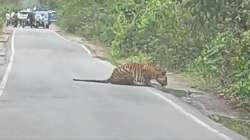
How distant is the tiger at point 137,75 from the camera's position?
18.7 meters

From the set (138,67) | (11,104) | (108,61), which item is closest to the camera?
(11,104)

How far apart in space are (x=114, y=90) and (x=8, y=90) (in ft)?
8.69

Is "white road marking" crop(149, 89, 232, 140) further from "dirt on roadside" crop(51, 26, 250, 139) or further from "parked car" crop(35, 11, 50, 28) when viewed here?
"parked car" crop(35, 11, 50, 28)

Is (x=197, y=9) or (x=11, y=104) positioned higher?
(x=197, y=9)

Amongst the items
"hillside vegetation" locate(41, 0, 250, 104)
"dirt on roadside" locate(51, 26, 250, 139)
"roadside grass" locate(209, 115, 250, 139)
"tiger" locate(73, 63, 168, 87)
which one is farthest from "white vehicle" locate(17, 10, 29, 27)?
"roadside grass" locate(209, 115, 250, 139)

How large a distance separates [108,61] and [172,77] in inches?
261

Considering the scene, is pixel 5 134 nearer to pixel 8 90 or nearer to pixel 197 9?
pixel 8 90

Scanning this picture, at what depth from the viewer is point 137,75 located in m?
18.9

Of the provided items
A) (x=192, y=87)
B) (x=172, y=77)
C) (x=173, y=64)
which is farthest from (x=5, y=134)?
(x=173, y=64)

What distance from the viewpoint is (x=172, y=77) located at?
2305 cm

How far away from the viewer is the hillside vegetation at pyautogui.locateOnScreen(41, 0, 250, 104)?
18325 mm

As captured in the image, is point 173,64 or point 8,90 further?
point 173,64

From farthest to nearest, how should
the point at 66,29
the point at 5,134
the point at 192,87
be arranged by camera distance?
the point at 66,29
the point at 192,87
the point at 5,134

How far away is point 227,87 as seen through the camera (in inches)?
741
